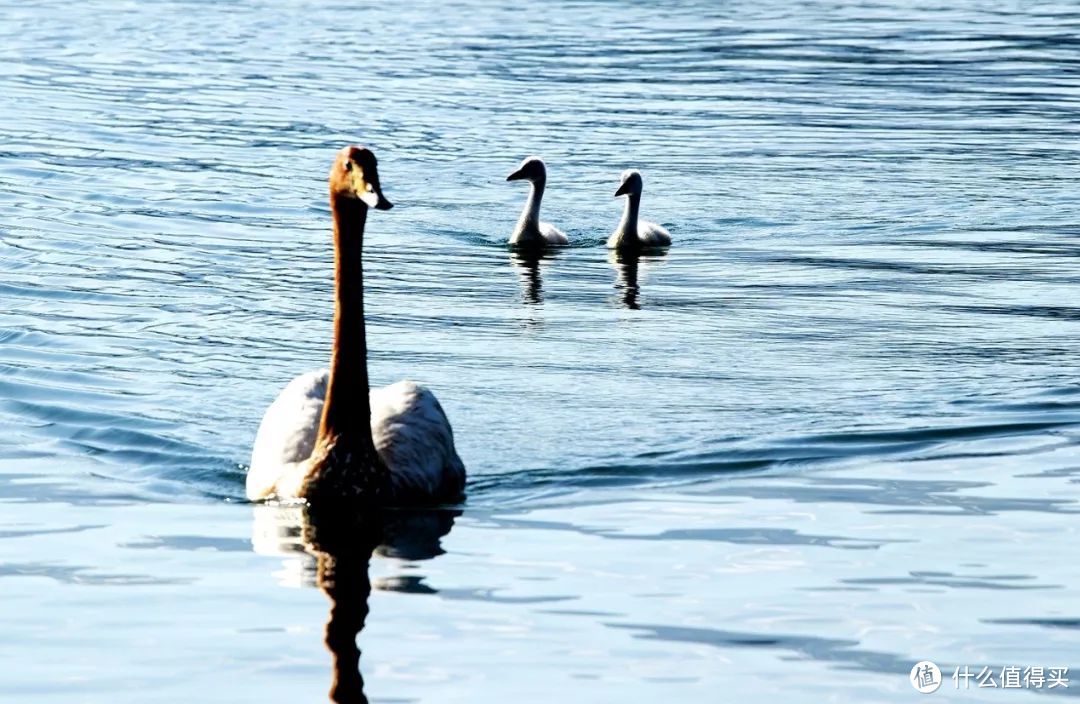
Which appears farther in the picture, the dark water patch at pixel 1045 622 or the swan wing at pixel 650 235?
the swan wing at pixel 650 235

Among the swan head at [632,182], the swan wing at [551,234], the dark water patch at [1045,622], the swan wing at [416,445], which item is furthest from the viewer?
the swan wing at [551,234]

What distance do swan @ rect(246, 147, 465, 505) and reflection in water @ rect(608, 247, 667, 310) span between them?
7466mm

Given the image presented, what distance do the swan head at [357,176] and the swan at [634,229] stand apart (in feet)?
39.2

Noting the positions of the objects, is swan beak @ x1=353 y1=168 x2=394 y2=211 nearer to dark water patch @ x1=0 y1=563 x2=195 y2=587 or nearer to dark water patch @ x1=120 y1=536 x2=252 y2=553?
dark water patch @ x1=120 y1=536 x2=252 y2=553

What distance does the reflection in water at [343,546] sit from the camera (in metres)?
10.2

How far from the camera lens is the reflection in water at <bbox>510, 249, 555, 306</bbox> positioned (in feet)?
68.5

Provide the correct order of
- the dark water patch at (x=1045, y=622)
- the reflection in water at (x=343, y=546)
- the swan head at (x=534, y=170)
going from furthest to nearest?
1. the swan head at (x=534, y=170)
2. the reflection in water at (x=343, y=546)
3. the dark water patch at (x=1045, y=622)

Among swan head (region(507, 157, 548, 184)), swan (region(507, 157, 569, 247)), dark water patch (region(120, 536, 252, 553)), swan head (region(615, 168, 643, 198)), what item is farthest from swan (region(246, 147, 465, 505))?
swan head (region(507, 157, 548, 184))

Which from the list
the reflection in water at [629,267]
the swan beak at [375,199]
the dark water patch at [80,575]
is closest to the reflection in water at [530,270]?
the reflection in water at [629,267]

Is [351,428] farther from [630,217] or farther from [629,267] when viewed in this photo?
[630,217]

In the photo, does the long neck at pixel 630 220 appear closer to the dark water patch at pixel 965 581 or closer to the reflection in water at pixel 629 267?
the reflection in water at pixel 629 267

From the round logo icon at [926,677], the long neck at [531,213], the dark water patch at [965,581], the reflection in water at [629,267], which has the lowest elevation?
the reflection in water at [629,267]

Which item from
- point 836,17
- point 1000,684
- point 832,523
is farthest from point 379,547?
point 836,17

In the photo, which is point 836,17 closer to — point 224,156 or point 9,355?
point 224,156
